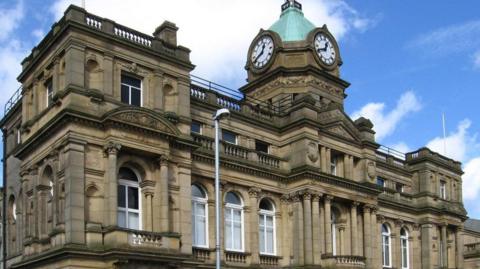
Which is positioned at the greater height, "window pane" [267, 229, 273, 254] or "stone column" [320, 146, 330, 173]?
"stone column" [320, 146, 330, 173]

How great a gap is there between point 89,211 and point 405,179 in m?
31.0

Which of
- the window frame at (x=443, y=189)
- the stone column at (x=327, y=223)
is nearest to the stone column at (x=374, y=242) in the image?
the stone column at (x=327, y=223)

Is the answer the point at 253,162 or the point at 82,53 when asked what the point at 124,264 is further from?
the point at 253,162

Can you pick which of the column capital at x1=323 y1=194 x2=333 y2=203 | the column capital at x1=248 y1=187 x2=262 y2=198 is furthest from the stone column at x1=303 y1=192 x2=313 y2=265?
the column capital at x1=248 y1=187 x2=262 y2=198

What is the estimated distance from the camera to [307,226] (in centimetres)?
3934

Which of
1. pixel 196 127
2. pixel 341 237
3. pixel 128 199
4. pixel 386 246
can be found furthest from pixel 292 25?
pixel 128 199

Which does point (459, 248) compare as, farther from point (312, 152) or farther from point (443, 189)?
point (312, 152)

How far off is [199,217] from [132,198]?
545cm

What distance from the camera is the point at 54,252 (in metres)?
29.1

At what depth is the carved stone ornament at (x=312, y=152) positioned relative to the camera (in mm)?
40375

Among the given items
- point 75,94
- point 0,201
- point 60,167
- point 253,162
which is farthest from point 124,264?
point 0,201

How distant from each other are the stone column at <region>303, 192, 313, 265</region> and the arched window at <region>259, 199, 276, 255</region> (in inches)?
80.5

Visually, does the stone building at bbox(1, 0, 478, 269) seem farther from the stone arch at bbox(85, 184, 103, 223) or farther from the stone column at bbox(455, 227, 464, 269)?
the stone column at bbox(455, 227, 464, 269)

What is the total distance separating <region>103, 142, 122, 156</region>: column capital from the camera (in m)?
30.4
